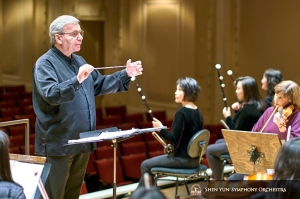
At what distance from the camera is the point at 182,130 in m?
4.62

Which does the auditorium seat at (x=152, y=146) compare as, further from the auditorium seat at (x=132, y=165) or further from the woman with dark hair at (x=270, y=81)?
the woman with dark hair at (x=270, y=81)

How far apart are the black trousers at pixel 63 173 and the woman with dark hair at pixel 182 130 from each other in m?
1.16

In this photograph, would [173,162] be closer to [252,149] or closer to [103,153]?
[252,149]

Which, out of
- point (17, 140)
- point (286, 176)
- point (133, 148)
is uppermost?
point (286, 176)

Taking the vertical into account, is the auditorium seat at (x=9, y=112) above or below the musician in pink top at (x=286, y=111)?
below

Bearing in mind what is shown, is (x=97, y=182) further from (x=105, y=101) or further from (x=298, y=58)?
(x=105, y=101)

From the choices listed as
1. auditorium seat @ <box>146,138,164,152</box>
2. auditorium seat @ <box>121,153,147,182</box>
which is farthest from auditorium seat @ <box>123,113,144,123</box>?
auditorium seat @ <box>121,153,147,182</box>

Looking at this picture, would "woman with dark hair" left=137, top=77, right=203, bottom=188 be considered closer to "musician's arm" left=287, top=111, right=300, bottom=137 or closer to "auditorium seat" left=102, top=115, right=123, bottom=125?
"musician's arm" left=287, top=111, right=300, bottom=137

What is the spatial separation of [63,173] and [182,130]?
1481 millimetres

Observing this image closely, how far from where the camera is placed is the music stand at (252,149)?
12.2 feet

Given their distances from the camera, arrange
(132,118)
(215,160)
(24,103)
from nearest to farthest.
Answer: (215,160)
(132,118)
(24,103)

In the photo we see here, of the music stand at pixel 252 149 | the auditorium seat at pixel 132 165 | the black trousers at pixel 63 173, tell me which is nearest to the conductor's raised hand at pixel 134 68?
the black trousers at pixel 63 173

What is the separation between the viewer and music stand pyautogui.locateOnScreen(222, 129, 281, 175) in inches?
146

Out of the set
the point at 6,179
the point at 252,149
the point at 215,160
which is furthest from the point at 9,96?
the point at 6,179
